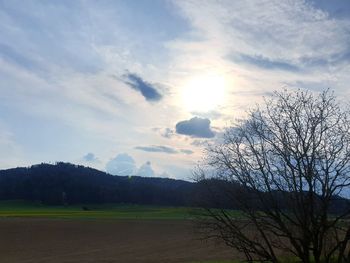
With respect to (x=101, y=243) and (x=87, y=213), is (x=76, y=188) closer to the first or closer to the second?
(x=87, y=213)

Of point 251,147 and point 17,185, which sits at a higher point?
point 17,185

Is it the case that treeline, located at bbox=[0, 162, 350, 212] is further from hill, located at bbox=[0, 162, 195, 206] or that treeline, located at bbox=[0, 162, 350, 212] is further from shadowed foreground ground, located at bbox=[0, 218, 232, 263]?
shadowed foreground ground, located at bbox=[0, 218, 232, 263]

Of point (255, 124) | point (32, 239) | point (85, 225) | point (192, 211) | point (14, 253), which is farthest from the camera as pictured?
point (85, 225)

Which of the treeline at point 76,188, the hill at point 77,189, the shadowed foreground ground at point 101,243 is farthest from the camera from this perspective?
the hill at point 77,189

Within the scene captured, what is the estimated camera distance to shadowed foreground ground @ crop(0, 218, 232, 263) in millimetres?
37656

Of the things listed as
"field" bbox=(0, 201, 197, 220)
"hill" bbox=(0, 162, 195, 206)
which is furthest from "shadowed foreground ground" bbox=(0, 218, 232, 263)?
"hill" bbox=(0, 162, 195, 206)

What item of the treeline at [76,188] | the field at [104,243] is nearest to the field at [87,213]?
the treeline at [76,188]

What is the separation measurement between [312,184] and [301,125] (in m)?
1.77

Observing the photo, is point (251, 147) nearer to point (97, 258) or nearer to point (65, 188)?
point (97, 258)

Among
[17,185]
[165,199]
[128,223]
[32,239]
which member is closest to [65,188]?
[17,185]

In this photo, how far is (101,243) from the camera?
5012 centimetres

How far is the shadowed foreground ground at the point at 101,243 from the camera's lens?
37.7 m

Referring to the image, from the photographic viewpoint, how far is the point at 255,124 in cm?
1603

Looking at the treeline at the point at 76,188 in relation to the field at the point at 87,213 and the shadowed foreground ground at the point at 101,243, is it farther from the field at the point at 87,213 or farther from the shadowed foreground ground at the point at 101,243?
the shadowed foreground ground at the point at 101,243
